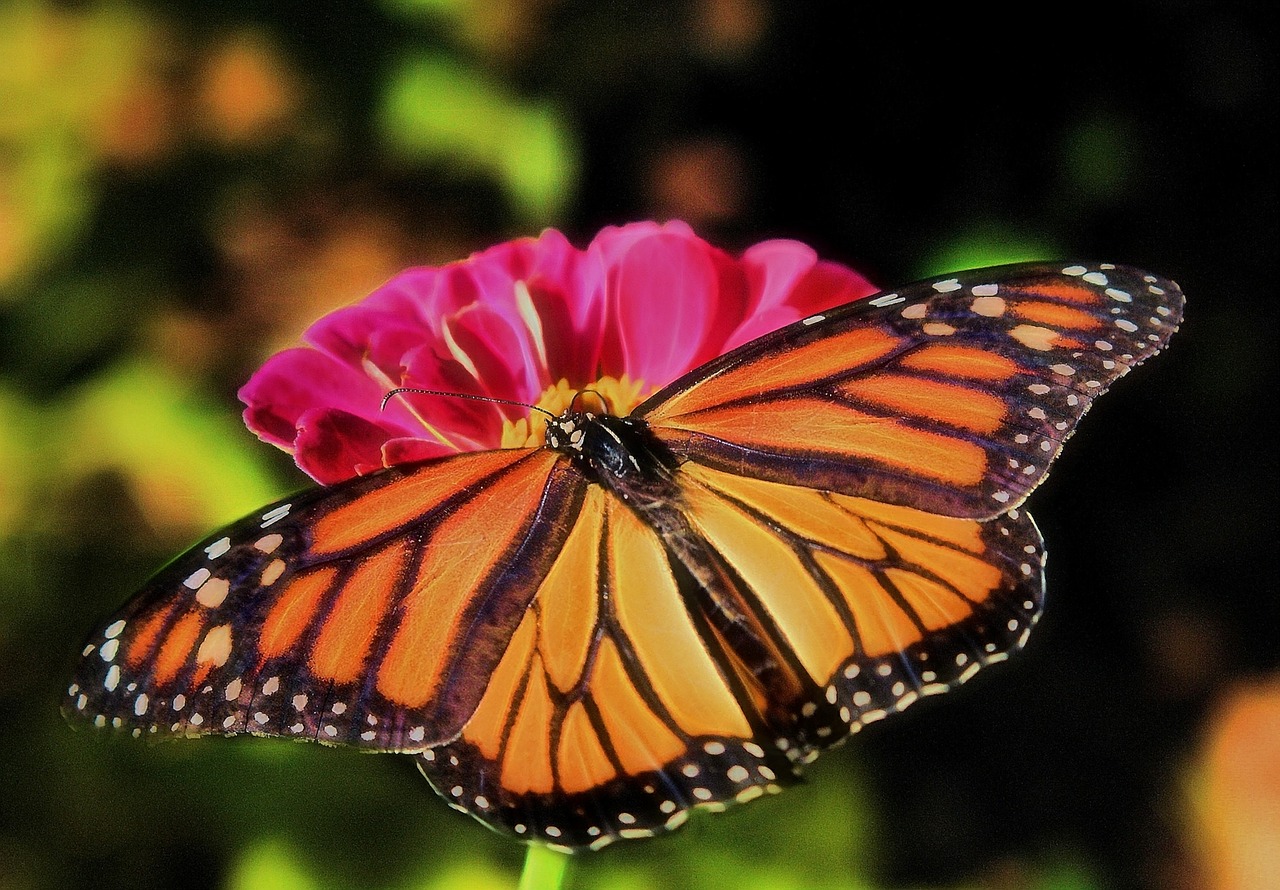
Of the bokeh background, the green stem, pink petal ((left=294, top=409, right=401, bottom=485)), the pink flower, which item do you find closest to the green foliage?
the bokeh background

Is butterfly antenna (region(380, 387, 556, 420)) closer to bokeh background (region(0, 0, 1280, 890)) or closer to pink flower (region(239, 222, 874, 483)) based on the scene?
pink flower (region(239, 222, 874, 483))

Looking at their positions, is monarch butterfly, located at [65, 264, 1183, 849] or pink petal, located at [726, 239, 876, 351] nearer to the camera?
monarch butterfly, located at [65, 264, 1183, 849]

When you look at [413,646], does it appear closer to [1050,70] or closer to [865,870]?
[865,870]

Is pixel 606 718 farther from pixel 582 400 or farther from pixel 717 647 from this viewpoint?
pixel 582 400

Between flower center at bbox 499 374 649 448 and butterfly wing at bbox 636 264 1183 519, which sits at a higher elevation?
butterfly wing at bbox 636 264 1183 519

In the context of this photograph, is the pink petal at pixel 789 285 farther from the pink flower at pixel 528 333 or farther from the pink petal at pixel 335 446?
the pink petal at pixel 335 446

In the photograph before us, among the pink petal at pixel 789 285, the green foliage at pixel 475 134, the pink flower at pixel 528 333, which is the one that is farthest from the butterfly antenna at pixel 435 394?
the green foliage at pixel 475 134
